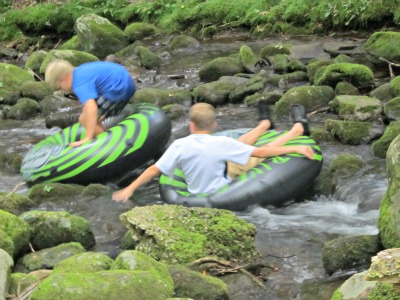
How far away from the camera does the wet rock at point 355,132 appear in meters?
9.47

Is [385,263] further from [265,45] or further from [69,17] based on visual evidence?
[69,17]

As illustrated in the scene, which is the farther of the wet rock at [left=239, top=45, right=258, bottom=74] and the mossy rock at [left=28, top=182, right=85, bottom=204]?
the wet rock at [left=239, top=45, right=258, bottom=74]

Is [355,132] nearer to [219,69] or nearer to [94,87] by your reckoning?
[94,87]

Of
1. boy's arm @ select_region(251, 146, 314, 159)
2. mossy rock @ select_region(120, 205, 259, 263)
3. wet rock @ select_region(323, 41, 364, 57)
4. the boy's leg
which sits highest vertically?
mossy rock @ select_region(120, 205, 259, 263)

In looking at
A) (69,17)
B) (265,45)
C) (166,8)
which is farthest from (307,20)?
(69,17)

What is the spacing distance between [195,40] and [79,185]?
9.16m

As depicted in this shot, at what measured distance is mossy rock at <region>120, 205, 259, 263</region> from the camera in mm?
5859

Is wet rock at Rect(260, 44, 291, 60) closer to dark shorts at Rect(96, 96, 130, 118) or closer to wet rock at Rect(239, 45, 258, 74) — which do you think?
wet rock at Rect(239, 45, 258, 74)

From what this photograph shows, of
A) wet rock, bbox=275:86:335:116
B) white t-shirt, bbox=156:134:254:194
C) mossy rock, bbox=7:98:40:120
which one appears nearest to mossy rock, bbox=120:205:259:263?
white t-shirt, bbox=156:134:254:194

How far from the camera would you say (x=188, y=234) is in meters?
5.95

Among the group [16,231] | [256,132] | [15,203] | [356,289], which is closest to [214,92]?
[256,132]

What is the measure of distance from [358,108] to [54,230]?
5.10 meters

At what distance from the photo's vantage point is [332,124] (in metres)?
9.73

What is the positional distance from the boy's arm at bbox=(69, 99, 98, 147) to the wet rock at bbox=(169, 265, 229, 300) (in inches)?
150
